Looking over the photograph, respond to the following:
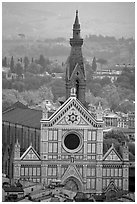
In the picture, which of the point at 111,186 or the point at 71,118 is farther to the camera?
the point at 111,186

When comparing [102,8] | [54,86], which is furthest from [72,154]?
[54,86]

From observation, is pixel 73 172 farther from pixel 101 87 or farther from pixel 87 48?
pixel 101 87

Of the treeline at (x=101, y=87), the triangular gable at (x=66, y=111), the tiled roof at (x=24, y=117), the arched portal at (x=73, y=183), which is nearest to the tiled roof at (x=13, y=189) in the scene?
the arched portal at (x=73, y=183)

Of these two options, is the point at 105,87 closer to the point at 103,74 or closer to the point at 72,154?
the point at 103,74

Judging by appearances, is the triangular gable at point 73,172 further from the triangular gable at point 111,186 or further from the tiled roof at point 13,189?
the tiled roof at point 13,189

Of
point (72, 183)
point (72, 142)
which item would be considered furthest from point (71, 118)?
point (72, 183)

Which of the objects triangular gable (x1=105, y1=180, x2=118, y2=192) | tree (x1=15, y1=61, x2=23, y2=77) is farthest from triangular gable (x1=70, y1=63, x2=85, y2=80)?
tree (x1=15, y1=61, x2=23, y2=77)

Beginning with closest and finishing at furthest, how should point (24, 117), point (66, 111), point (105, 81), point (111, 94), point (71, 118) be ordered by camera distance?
point (66, 111)
point (71, 118)
point (24, 117)
point (111, 94)
point (105, 81)
